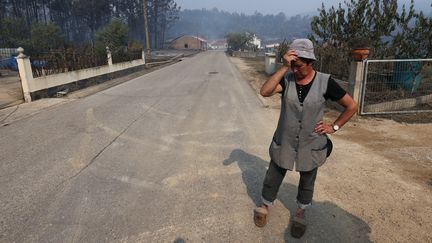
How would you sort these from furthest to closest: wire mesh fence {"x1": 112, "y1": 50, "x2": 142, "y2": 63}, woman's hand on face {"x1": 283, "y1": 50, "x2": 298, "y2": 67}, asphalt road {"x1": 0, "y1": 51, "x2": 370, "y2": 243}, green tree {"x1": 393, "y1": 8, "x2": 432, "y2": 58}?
wire mesh fence {"x1": 112, "y1": 50, "x2": 142, "y2": 63} < green tree {"x1": 393, "y1": 8, "x2": 432, "y2": 58} < asphalt road {"x1": 0, "y1": 51, "x2": 370, "y2": 243} < woman's hand on face {"x1": 283, "y1": 50, "x2": 298, "y2": 67}

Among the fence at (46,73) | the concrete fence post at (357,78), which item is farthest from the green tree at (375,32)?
the fence at (46,73)

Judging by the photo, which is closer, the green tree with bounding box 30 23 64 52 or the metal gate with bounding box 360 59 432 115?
the metal gate with bounding box 360 59 432 115

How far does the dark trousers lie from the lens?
2.94 meters

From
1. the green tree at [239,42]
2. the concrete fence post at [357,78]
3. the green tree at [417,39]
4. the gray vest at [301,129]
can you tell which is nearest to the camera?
the gray vest at [301,129]

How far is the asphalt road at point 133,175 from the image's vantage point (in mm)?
3100

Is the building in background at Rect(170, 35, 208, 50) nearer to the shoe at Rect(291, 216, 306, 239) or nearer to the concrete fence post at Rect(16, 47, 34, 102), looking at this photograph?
the concrete fence post at Rect(16, 47, 34, 102)

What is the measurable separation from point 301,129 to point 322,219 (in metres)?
1.15

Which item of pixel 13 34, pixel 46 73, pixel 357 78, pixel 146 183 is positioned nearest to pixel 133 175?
pixel 146 183

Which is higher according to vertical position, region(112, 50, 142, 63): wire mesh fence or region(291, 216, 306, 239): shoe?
region(112, 50, 142, 63): wire mesh fence

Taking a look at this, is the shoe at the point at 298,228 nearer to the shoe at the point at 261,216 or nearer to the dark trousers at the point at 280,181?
the dark trousers at the point at 280,181

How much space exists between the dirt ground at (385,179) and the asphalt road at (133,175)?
1.05 meters

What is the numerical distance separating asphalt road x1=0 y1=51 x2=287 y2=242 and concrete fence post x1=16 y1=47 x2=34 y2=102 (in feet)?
7.14

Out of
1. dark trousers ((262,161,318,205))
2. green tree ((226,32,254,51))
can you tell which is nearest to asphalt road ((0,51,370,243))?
dark trousers ((262,161,318,205))

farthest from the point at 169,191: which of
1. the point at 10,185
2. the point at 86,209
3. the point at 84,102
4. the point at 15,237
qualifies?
the point at 84,102
